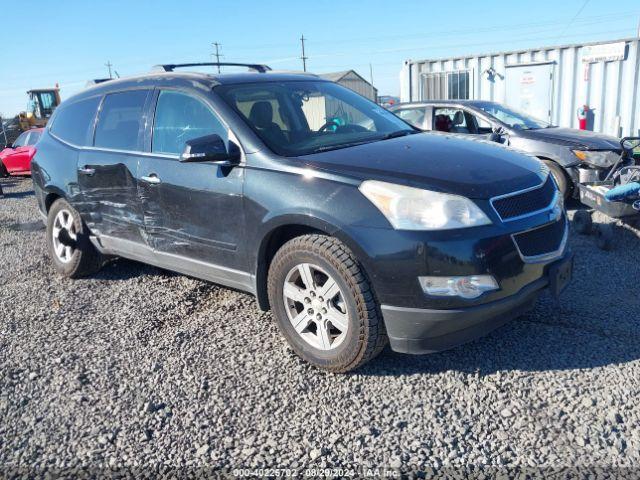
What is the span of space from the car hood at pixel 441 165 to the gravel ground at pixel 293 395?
107 centimetres

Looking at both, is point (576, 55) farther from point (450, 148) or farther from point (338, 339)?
point (338, 339)

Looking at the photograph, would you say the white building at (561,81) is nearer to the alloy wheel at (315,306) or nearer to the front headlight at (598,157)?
the front headlight at (598,157)

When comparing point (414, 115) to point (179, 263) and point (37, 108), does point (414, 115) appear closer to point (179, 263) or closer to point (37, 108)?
point (179, 263)

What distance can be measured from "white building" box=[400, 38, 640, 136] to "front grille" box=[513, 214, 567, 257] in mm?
10536

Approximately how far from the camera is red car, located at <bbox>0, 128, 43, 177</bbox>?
14.7 meters

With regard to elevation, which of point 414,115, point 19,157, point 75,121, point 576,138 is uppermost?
point 75,121

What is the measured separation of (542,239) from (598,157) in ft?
14.9

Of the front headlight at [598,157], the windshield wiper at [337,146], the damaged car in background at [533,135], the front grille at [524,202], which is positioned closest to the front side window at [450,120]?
the damaged car in background at [533,135]

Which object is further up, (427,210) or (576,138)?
(427,210)

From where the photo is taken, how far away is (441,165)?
10.5 feet

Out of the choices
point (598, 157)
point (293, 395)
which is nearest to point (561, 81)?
point (598, 157)

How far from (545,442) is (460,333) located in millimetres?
651

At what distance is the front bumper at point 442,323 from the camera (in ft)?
9.34

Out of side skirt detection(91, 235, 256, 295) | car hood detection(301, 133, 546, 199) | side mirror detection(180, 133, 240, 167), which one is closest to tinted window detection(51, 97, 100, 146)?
side skirt detection(91, 235, 256, 295)
